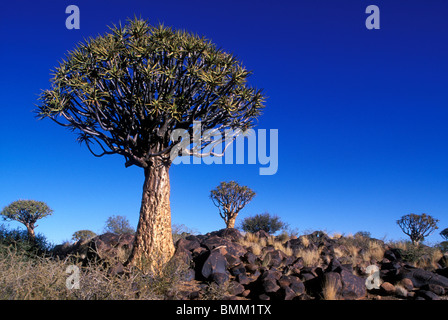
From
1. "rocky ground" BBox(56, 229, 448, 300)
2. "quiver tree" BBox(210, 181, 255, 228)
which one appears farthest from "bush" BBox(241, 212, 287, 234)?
"rocky ground" BBox(56, 229, 448, 300)

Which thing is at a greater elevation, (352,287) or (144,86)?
(144,86)

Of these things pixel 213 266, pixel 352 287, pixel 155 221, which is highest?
pixel 155 221

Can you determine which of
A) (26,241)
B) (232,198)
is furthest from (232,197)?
(26,241)

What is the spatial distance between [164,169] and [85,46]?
4439 mm

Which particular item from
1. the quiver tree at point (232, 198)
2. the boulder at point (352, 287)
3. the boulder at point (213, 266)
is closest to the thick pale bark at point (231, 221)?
the quiver tree at point (232, 198)

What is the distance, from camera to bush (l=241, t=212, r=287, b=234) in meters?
24.8

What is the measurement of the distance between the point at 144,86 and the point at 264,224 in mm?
17032

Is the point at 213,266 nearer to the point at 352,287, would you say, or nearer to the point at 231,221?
the point at 352,287

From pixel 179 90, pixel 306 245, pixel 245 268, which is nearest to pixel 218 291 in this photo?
pixel 245 268

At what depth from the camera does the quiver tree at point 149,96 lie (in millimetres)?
9719

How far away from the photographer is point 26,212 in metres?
26.7

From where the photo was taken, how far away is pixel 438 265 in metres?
11.6

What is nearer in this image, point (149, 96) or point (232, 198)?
point (149, 96)
